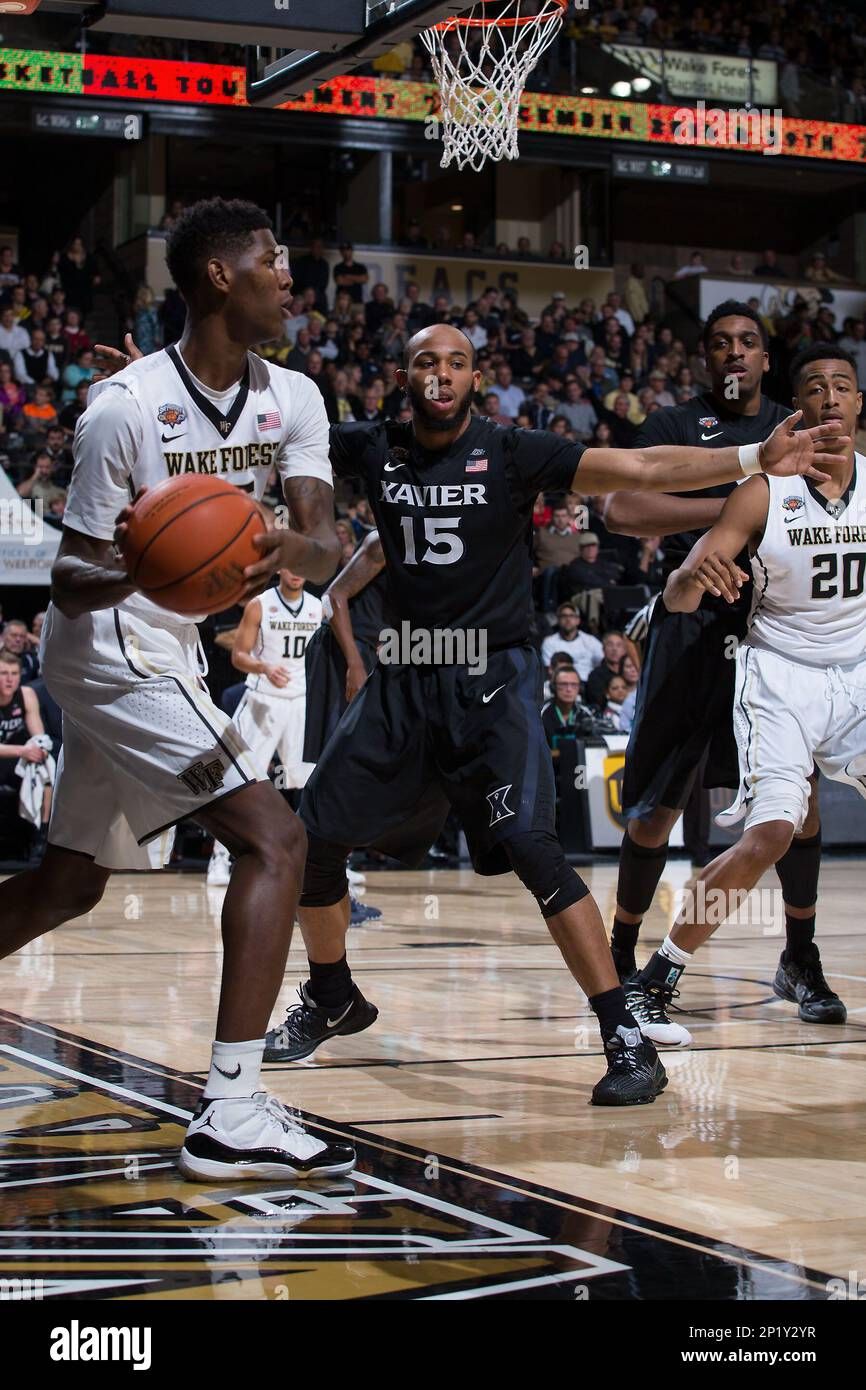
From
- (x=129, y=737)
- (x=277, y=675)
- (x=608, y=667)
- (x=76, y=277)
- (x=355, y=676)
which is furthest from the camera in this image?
(x=76, y=277)

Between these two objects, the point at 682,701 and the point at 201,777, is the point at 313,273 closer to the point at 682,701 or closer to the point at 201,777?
the point at 682,701

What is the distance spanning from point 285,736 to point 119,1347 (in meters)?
8.23

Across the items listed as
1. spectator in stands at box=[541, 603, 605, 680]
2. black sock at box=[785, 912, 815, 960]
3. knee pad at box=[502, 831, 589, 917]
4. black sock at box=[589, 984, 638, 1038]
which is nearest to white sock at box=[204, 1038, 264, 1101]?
knee pad at box=[502, 831, 589, 917]

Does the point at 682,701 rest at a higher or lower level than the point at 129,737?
higher

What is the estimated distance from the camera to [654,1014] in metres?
5.36

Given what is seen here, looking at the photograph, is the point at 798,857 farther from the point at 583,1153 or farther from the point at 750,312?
the point at 583,1153

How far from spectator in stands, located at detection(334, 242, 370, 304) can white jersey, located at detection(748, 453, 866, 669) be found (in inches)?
620

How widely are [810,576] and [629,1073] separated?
1.84m

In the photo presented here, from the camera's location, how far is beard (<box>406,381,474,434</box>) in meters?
4.66

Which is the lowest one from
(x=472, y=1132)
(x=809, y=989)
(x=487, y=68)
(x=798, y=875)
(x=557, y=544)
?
(x=472, y=1132)

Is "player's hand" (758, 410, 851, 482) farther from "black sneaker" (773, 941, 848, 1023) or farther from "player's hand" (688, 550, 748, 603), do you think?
"black sneaker" (773, 941, 848, 1023)

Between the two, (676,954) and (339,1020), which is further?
(676,954)

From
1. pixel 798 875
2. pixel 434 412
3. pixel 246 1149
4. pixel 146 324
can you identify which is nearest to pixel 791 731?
pixel 798 875

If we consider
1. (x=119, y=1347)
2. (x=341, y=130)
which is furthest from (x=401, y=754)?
(x=341, y=130)
